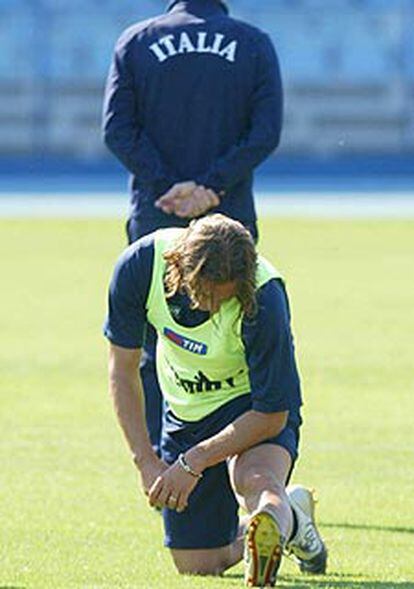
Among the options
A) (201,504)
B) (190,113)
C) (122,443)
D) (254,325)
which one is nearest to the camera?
(254,325)

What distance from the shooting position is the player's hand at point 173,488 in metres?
7.28

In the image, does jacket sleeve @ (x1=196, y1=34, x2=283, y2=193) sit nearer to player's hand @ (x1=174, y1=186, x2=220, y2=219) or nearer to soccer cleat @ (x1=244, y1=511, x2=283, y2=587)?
player's hand @ (x1=174, y1=186, x2=220, y2=219)

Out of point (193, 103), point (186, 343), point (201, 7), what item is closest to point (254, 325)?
point (186, 343)

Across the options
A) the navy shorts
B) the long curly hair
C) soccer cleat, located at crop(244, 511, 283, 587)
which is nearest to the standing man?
the navy shorts

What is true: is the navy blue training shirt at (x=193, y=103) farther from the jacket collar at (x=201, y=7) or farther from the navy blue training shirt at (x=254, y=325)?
the navy blue training shirt at (x=254, y=325)

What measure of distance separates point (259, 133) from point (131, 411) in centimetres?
215

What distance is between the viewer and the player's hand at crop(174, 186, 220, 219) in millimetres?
9195

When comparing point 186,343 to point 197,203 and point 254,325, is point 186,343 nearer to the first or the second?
point 254,325

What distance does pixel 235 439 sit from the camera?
287 inches

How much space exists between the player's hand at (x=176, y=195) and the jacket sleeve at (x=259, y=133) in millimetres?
63

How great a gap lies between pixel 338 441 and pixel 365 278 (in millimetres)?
10113

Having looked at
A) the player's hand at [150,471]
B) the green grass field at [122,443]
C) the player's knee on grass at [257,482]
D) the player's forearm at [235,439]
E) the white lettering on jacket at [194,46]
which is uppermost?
the white lettering on jacket at [194,46]

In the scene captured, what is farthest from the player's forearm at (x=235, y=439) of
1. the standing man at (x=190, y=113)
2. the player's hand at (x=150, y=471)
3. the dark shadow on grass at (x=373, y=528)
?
the standing man at (x=190, y=113)

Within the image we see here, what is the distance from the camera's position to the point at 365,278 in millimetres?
21203
